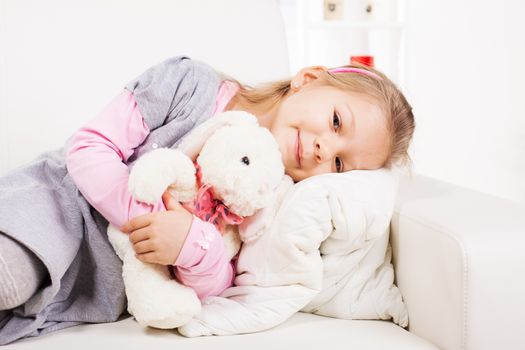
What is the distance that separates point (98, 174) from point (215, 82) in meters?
0.35

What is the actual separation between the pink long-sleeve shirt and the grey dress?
0.15 ft

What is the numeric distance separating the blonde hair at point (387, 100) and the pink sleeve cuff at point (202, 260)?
1.29ft

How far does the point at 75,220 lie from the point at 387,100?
60 cm

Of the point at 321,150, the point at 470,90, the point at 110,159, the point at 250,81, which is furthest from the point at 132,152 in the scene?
the point at 470,90

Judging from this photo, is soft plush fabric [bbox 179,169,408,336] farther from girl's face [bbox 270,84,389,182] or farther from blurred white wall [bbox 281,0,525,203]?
blurred white wall [bbox 281,0,525,203]

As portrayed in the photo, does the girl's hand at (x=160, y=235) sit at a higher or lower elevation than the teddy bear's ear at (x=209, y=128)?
lower

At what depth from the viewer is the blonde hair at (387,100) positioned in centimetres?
113

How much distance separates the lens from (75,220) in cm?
100

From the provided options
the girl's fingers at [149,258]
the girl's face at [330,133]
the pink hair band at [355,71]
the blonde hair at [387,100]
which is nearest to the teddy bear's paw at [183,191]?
the girl's fingers at [149,258]

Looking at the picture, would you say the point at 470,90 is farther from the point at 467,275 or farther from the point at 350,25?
the point at 467,275

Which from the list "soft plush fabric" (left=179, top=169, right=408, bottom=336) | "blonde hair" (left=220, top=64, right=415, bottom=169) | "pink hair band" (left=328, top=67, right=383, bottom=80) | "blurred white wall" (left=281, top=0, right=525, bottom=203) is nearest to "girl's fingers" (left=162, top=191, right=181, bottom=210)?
"soft plush fabric" (left=179, top=169, right=408, bottom=336)

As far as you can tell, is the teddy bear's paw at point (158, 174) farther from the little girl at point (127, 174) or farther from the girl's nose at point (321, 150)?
the girl's nose at point (321, 150)

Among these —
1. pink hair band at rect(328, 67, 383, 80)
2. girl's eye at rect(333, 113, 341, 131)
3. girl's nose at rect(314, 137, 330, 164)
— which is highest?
pink hair band at rect(328, 67, 383, 80)

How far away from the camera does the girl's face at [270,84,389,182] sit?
1.06m
